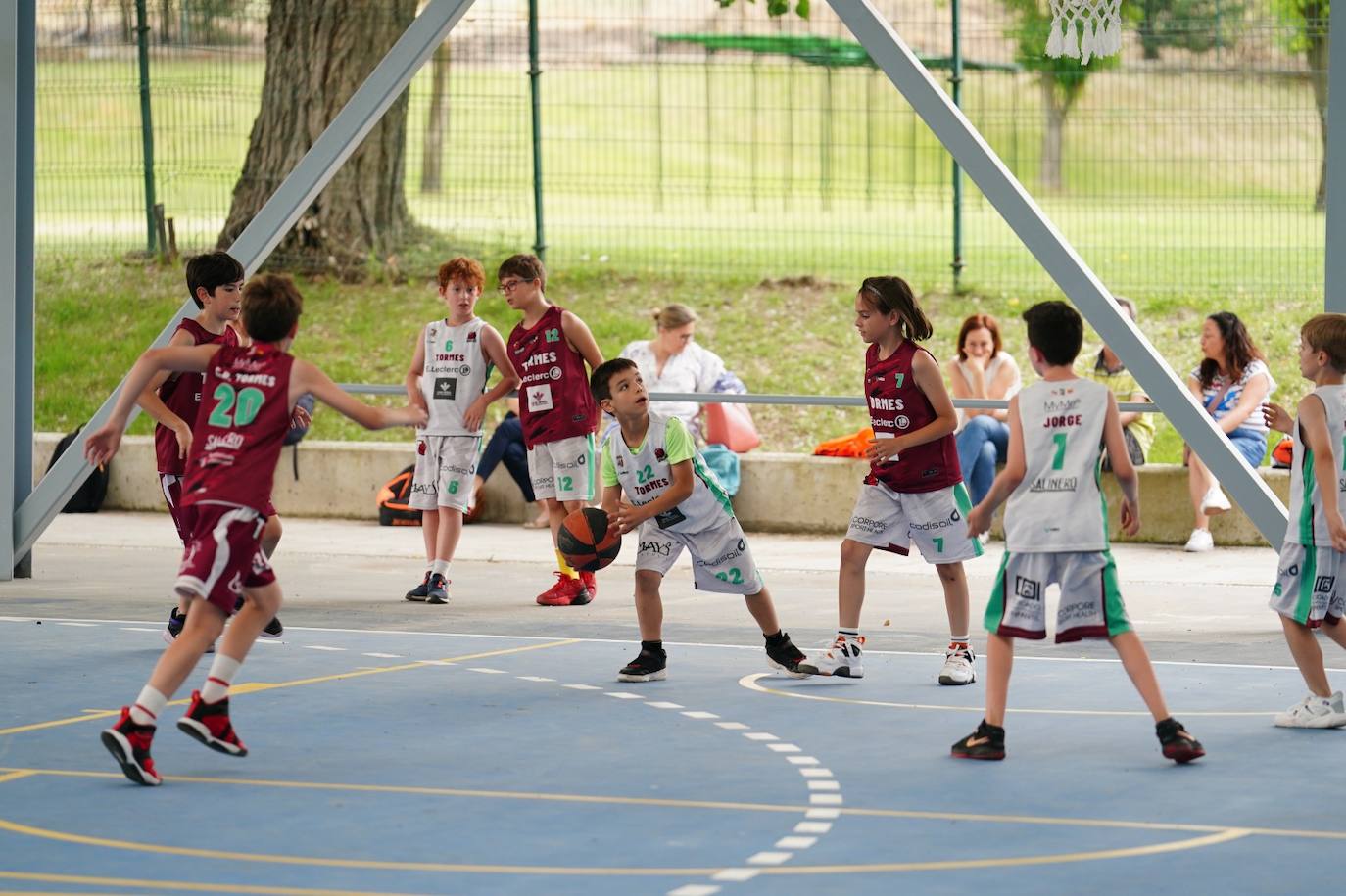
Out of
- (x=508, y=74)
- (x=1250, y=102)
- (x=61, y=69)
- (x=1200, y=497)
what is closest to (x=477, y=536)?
(x=1200, y=497)

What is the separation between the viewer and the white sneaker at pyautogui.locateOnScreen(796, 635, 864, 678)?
8867 mm

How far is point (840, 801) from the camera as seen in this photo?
6.57 meters

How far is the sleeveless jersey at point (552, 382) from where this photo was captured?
1123 centimetres

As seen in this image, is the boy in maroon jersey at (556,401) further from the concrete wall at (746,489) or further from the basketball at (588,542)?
the concrete wall at (746,489)

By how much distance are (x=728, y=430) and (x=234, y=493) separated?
7.71m

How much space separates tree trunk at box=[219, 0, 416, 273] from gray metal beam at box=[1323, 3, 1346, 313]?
1133 centimetres

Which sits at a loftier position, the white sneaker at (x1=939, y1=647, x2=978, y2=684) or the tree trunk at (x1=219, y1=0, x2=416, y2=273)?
the tree trunk at (x1=219, y1=0, x2=416, y2=273)

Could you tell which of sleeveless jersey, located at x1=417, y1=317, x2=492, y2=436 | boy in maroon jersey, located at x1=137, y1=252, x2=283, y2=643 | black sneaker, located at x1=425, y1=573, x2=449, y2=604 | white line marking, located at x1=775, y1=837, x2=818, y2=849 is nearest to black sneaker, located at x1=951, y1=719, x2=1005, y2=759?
white line marking, located at x1=775, y1=837, x2=818, y2=849

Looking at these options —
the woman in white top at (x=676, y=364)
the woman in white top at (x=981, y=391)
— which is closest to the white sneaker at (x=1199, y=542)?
the woman in white top at (x=981, y=391)

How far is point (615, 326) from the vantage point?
18.6m

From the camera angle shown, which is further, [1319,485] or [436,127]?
[436,127]

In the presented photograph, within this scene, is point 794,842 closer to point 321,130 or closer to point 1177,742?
point 1177,742

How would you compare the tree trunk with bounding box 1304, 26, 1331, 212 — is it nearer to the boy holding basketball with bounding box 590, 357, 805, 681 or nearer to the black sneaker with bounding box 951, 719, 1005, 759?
the boy holding basketball with bounding box 590, 357, 805, 681

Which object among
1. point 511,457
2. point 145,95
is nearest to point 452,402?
point 511,457
